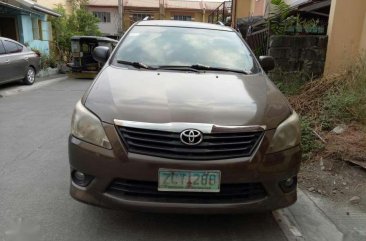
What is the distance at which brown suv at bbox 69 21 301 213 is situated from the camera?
8.66 ft

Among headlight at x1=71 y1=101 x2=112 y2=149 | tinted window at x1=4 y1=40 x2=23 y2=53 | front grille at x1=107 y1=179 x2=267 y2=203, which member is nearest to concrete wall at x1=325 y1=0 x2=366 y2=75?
front grille at x1=107 y1=179 x2=267 y2=203

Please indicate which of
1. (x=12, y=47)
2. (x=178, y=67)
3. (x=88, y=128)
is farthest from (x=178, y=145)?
(x=12, y=47)

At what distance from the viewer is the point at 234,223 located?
10.6 feet

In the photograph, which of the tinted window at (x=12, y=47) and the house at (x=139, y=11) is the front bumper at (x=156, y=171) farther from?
the house at (x=139, y=11)

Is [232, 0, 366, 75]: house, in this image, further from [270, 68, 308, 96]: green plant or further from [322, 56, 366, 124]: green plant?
[322, 56, 366, 124]: green plant

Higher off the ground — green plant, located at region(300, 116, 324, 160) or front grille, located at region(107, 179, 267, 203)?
front grille, located at region(107, 179, 267, 203)

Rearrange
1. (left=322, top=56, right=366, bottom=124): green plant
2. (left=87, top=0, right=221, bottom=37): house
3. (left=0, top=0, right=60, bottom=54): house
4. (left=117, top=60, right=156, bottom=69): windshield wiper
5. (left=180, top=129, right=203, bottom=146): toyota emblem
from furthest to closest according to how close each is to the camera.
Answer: (left=87, top=0, right=221, bottom=37): house → (left=0, top=0, right=60, bottom=54): house → (left=322, top=56, right=366, bottom=124): green plant → (left=117, top=60, right=156, bottom=69): windshield wiper → (left=180, top=129, right=203, bottom=146): toyota emblem

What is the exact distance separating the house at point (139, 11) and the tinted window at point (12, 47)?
26197 millimetres

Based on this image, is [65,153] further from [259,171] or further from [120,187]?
[259,171]

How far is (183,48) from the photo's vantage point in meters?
4.14

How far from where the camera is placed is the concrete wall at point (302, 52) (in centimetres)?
703

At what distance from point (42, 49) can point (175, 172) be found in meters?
18.2

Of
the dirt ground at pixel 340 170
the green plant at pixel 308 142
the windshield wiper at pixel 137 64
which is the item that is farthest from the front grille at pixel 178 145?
the green plant at pixel 308 142

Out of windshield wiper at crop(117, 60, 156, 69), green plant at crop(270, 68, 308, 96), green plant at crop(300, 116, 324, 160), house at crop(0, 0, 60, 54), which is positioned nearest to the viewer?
windshield wiper at crop(117, 60, 156, 69)
